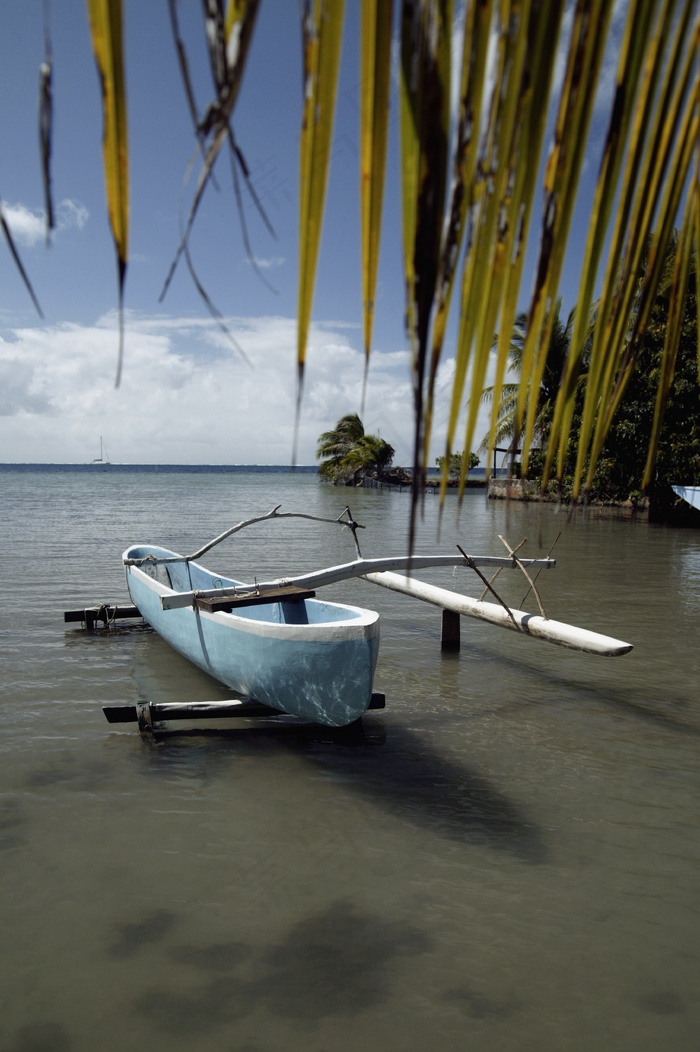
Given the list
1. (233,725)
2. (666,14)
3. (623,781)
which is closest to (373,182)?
(666,14)

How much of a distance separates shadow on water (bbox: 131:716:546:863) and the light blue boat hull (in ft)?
0.93

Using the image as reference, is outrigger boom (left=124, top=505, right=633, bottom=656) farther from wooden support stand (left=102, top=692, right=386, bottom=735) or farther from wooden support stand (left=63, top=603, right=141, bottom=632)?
wooden support stand (left=63, top=603, right=141, bottom=632)

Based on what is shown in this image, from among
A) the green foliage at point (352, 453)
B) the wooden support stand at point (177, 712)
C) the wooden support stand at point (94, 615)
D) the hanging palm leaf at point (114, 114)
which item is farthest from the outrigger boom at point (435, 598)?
the green foliage at point (352, 453)

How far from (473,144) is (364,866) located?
13.0ft

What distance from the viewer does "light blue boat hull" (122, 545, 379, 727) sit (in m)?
5.01

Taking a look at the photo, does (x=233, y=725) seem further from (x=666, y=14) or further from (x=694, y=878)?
(x=666, y=14)

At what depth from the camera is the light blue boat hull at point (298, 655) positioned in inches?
197

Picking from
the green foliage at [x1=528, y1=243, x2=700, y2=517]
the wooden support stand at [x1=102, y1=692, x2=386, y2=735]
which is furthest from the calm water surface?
the green foliage at [x1=528, y1=243, x2=700, y2=517]

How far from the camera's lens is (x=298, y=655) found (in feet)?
16.9

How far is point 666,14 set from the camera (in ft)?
2.04

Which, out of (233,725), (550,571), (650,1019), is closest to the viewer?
(650,1019)

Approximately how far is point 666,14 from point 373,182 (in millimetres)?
296

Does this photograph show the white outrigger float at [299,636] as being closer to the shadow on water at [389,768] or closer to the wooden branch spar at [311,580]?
the wooden branch spar at [311,580]

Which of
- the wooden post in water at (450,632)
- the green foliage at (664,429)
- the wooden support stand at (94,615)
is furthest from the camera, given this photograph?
the green foliage at (664,429)
